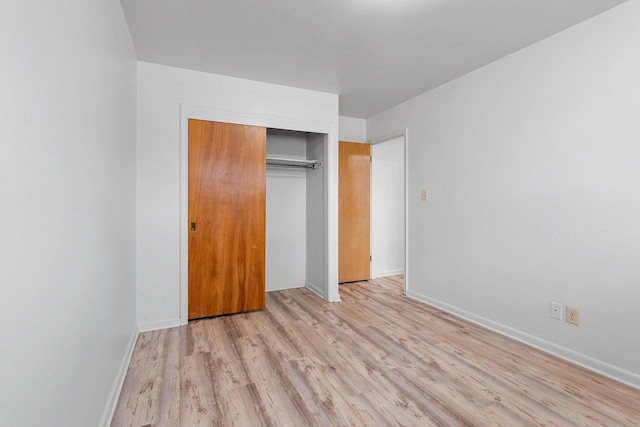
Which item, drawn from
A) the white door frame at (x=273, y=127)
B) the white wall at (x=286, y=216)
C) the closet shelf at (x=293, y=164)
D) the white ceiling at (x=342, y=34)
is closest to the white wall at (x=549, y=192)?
the white ceiling at (x=342, y=34)

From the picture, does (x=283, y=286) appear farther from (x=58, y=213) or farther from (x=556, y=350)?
(x=58, y=213)

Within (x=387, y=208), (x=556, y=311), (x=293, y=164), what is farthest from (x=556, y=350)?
(x=293, y=164)

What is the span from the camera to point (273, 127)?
329 cm

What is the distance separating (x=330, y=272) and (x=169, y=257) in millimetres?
1713

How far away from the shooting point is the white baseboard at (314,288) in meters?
3.76

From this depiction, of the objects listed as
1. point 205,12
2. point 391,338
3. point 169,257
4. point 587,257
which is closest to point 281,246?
point 169,257

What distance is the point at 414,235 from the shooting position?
3725 millimetres

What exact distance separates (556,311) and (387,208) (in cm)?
271

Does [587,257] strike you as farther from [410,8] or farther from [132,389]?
[132,389]

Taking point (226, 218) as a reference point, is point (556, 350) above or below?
below

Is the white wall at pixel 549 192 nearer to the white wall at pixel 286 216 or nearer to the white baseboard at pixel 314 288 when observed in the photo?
the white baseboard at pixel 314 288

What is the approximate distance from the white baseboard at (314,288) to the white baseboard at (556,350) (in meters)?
1.37

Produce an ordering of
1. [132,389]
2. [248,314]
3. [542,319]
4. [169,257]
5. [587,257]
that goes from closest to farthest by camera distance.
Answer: [132,389]
[587,257]
[542,319]
[169,257]
[248,314]

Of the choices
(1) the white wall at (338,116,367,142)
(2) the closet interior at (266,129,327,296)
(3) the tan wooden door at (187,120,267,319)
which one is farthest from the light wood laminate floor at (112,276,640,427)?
(1) the white wall at (338,116,367,142)
